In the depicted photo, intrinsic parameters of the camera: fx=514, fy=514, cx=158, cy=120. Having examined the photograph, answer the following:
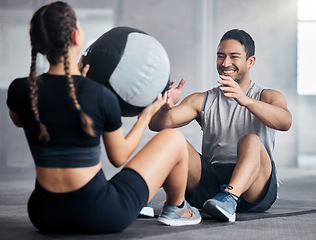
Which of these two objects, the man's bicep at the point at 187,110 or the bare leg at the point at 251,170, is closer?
the bare leg at the point at 251,170

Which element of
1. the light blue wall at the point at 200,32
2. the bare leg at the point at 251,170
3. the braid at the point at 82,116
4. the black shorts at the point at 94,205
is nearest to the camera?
the braid at the point at 82,116

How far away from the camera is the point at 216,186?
2215mm

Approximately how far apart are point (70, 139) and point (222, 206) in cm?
74

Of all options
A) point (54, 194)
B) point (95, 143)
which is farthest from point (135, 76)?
point (54, 194)

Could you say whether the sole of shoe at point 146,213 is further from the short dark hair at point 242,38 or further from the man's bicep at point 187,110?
the short dark hair at point 242,38

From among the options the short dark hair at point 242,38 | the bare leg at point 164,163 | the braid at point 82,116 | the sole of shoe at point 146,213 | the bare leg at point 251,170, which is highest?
the short dark hair at point 242,38

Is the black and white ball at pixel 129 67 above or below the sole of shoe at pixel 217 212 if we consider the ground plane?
above

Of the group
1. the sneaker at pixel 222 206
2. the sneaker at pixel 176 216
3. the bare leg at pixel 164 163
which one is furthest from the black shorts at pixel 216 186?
the bare leg at pixel 164 163

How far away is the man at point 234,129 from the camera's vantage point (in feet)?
6.81

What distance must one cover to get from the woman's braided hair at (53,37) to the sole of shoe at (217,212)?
681 mm

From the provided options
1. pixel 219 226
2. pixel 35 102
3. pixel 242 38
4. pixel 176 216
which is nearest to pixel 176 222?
pixel 176 216

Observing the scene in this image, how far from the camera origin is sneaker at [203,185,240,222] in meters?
1.94

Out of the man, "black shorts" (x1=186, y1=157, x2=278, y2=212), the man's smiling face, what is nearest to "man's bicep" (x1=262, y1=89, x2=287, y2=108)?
the man

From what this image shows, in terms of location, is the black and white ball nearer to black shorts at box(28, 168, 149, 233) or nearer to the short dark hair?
black shorts at box(28, 168, 149, 233)
